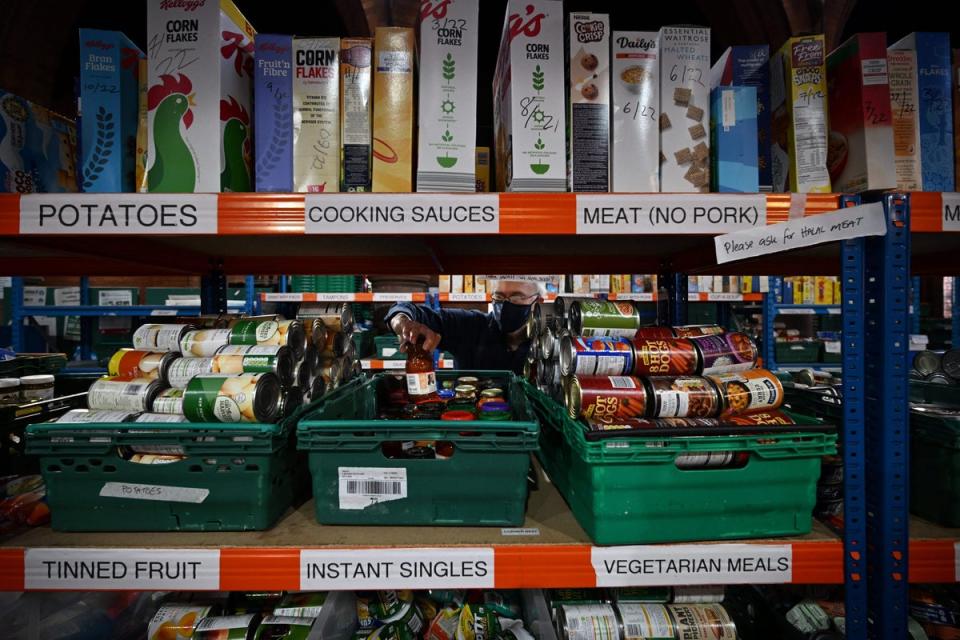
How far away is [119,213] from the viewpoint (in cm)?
94

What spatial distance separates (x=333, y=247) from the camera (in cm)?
152

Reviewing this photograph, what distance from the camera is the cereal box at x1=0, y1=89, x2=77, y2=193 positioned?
1062mm

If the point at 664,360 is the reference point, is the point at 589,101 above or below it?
above

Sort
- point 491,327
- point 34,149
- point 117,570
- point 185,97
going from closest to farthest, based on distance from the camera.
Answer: point 117,570 < point 185,97 < point 34,149 < point 491,327

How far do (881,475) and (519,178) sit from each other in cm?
98

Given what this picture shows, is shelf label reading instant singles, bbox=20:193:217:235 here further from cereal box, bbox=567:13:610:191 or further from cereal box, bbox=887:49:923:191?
cereal box, bbox=887:49:923:191

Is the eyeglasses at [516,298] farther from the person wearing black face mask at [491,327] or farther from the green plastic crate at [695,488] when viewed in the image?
the green plastic crate at [695,488]

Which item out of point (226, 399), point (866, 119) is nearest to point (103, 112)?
point (226, 399)

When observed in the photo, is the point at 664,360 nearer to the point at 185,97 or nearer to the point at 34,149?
the point at 185,97

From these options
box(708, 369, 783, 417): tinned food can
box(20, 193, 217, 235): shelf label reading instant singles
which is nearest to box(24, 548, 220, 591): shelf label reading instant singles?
box(20, 193, 217, 235): shelf label reading instant singles

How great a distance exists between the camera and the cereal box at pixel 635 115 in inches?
41.6

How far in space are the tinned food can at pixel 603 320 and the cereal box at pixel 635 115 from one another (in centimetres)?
29

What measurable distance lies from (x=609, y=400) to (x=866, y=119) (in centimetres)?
86

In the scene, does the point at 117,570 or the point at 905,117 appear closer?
the point at 117,570
